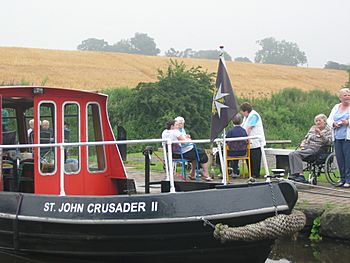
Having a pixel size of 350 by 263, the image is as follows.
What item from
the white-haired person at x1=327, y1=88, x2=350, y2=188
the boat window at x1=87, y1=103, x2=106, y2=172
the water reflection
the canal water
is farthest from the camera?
the white-haired person at x1=327, y1=88, x2=350, y2=188

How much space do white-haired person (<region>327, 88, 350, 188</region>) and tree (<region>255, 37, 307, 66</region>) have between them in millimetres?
97333

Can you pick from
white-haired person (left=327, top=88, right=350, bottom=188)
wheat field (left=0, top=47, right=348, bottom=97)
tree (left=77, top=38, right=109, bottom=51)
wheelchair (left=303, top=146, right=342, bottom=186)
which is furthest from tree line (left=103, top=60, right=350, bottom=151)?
tree (left=77, top=38, right=109, bottom=51)

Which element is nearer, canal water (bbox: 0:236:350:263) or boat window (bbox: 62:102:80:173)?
canal water (bbox: 0:236:350:263)

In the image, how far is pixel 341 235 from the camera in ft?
27.8

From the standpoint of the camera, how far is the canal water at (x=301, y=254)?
25.9ft

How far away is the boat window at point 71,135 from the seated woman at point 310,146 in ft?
13.2

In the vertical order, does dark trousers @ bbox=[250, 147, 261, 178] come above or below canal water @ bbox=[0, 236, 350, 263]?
above

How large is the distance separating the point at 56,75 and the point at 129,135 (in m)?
13.6

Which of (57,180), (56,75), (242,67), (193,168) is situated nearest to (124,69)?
(56,75)

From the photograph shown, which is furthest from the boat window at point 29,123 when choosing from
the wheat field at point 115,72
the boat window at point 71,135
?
the wheat field at point 115,72

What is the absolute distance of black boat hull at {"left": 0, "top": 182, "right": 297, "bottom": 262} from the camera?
270 inches

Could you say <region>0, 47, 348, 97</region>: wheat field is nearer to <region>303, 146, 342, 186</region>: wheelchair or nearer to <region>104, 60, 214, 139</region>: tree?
<region>104, 60, 214, 139</region>: tree

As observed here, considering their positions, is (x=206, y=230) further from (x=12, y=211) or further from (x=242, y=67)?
(x=242, y=67)

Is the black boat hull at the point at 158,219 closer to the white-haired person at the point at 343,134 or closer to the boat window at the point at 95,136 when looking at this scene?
the boat window at the point at 95,136
